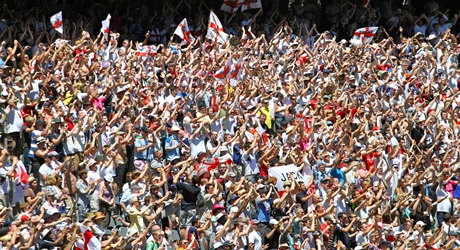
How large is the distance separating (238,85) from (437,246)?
666cm

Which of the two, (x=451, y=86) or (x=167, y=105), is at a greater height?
(x=167, y=105)

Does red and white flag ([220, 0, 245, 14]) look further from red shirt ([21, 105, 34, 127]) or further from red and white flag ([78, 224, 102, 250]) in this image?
red and white flag ([78, 224, 102, 250])

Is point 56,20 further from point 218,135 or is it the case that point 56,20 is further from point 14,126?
point 14,126

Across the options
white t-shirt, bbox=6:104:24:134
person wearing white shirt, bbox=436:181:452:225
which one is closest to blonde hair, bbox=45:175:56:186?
white t-shirt, bbox=6:104:24:134

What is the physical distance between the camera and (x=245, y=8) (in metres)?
34.7

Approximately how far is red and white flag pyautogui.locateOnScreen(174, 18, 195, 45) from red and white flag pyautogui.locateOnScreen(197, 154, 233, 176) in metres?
8.16

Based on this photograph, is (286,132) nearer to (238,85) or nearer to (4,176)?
(238,85)

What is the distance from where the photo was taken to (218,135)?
25.2 m

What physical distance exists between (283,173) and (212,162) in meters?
1.35

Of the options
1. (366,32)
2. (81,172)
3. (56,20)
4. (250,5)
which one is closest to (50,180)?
(81,172)

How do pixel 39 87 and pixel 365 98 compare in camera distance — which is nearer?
pixel 39 87

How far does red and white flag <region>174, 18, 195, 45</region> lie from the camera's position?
1247 inches

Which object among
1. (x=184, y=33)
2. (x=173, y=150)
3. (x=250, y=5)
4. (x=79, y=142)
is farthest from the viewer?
(x=250, y=5)

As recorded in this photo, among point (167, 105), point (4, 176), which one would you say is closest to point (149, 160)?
point (167, 105)
